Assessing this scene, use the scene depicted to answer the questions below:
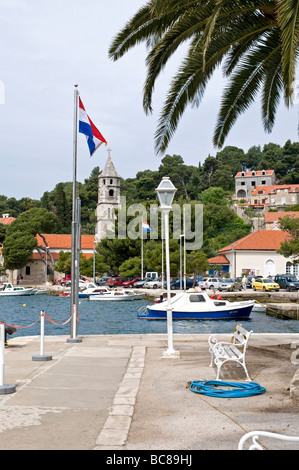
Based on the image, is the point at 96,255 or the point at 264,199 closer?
the point at 96,255

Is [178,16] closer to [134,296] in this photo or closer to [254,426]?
[254,426]

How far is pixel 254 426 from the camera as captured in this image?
6.37 m

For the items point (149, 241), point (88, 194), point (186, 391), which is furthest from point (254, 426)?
point (88, 194)

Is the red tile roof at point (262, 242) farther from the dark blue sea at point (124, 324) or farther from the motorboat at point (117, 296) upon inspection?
the dark blue sea at point (124, 324)

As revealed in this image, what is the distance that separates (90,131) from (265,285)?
45.9m

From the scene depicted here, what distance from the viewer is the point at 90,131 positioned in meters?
18.2

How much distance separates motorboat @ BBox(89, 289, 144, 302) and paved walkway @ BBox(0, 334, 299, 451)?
48.8m

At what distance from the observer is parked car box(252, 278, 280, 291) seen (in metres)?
59.6

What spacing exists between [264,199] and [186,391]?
163 meters

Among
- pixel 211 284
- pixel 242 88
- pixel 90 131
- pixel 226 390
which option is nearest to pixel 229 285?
pixel 211 284

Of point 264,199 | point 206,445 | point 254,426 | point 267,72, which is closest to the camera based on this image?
point 206,445

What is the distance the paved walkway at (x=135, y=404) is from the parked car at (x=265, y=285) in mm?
47432

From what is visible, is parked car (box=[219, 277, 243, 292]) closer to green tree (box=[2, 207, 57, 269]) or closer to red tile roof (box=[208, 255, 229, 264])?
red tile roof (box=[208, 255, 229, 264])

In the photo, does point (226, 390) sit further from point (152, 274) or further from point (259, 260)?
point (152, 274)
